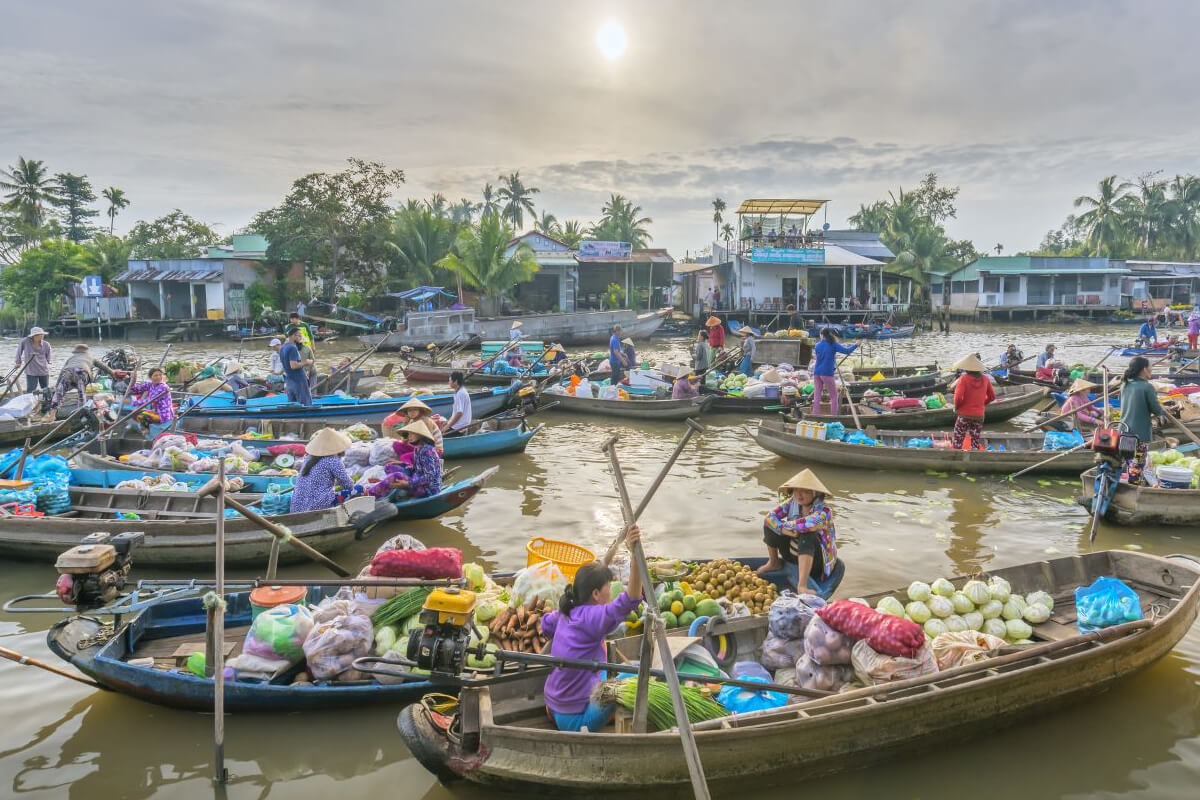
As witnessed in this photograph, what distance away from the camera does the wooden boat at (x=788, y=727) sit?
12.3 feet

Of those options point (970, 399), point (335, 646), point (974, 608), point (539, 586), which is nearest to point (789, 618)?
point (974, 608)

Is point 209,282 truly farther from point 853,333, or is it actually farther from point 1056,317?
point 1056,317

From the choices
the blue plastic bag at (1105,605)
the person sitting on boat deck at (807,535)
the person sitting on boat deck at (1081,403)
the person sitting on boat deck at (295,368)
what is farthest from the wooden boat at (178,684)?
the person sitting on boat deck at (1081,403)

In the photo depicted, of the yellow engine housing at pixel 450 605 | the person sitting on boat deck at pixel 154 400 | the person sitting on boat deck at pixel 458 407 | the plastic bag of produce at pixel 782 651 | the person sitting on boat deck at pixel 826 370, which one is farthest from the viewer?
the person sitting on boat deck at pixel 826 370

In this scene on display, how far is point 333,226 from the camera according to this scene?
35844 millimetres

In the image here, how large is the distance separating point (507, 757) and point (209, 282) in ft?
126

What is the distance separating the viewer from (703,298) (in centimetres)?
4162

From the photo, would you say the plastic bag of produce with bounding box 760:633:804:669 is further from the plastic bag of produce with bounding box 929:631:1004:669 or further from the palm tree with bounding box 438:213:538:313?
the palm tree with bounding box 438:213:538:313

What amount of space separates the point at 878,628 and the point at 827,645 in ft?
1.02

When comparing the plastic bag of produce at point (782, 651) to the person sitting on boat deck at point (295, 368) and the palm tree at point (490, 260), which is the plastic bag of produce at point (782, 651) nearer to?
the person sitting on boat deck at point (295, 368)

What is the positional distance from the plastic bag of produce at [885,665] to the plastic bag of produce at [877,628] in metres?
0.03

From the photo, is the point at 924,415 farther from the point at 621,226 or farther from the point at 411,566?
the point at 621,226

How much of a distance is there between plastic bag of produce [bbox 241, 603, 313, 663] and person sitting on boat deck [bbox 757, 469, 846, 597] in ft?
11.0

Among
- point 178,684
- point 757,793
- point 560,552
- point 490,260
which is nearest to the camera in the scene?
point 757,793
